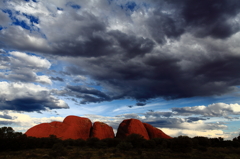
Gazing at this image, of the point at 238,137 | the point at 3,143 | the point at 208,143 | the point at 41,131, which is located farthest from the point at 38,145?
the point at 238,137

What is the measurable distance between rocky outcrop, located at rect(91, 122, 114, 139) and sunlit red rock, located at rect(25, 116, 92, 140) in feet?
7.61

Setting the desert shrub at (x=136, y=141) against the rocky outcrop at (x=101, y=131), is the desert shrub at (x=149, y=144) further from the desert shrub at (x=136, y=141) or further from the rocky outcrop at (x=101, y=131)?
the rocky outcrop at (x=101, y=131)

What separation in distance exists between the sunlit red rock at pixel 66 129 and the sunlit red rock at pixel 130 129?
1310 cm

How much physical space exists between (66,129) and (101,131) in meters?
13.5

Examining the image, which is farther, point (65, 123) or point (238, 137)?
point (65, 123)

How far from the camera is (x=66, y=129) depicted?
58219 millimetres

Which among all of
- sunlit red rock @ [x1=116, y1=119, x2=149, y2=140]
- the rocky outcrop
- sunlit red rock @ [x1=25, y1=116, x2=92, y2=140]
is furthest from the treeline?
the rocky outcrop

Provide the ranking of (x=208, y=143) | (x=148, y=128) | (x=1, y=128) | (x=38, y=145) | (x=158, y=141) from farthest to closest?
(x=148, y=128) < (x=208, y=143) < (x=158, y=141) < (x=38, y=145) < (x=1, y=128)

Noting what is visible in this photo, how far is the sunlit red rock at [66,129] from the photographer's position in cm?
5566

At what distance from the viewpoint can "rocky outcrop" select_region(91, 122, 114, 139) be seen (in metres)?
59.5

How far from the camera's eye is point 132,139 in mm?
41156

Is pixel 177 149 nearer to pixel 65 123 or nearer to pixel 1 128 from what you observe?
pixel 1 128

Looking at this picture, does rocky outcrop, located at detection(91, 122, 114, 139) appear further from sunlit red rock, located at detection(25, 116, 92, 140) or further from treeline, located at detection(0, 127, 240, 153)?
treeline, located at detection(0, 127, 240, 153)

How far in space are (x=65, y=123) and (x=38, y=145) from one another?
2117 cm
